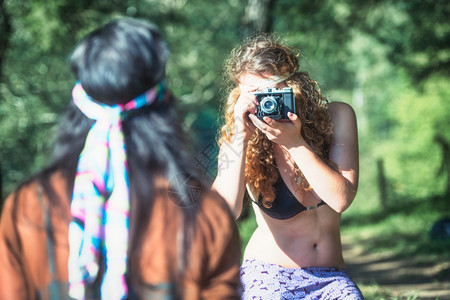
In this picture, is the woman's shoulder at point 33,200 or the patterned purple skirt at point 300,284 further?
the patterned purple skirt at point 300,284

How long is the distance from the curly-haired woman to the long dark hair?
109cm

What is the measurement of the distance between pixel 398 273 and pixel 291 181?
→ 552cm

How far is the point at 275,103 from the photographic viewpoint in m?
2.63

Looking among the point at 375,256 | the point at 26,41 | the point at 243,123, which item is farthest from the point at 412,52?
the point at 243,123

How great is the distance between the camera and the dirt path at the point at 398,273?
642 cm

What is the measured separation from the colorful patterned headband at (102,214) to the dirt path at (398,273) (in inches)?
165

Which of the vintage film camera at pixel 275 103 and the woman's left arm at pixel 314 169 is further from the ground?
the vintage film camera at pixel 275 103

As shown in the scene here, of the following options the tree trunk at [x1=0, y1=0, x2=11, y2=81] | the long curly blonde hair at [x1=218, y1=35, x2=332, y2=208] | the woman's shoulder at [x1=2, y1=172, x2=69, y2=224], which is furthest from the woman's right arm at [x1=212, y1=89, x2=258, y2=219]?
the tree trunk at [x1=0, y1=0, x2=11, y2=81]

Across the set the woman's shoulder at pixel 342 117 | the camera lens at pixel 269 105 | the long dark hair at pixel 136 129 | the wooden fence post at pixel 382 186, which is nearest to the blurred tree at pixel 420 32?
the wooden fence post at pixel 382 186

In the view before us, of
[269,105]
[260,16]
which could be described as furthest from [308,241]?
[260,16]

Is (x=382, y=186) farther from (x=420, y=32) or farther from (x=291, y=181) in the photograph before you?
(x=291, y=181)

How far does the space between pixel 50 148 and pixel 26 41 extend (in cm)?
1306

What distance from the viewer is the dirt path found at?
642cm

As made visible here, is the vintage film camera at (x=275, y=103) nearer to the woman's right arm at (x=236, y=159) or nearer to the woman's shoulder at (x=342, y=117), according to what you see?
the woman's right arm at (x=236, y=159)
